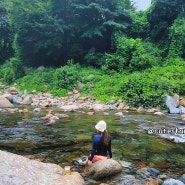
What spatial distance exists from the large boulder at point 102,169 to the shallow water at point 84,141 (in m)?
0.16

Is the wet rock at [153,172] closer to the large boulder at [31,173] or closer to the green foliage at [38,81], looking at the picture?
the large boulder at [31,173]

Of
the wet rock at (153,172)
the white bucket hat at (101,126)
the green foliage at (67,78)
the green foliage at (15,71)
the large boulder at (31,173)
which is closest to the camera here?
the large boulder at (31,173)

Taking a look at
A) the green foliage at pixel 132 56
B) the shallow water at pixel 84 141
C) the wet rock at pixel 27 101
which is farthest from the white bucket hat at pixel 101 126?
the green foliage at pixel 132 56

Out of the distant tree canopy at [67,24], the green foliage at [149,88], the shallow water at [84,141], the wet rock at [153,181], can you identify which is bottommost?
the wet rock at [153,181]

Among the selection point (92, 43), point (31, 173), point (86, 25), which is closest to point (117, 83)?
point (92, 43)

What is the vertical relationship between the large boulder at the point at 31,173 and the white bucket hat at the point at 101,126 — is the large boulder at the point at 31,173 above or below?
below

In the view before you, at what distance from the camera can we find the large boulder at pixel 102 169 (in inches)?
221

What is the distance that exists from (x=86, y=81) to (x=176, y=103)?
7309 millimetres

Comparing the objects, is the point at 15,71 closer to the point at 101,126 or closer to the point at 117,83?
the point at 117,83

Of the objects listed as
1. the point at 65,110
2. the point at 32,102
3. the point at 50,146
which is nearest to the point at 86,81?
the point at 32,102

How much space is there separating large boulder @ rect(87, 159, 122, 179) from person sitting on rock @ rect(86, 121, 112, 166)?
0.29 metres

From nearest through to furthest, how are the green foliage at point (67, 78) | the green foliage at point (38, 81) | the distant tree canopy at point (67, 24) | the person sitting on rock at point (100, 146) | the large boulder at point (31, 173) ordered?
the large boulder at point (31, 173) < the person sitting on rock at point (100, 146) < the green foliage at point (67, 78) < the green foliage at point (38, 81) < the distant tree canopy at point (67, 24)

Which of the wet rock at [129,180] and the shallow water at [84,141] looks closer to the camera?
the wet rock at [129,180]

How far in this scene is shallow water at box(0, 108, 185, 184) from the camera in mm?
6741
